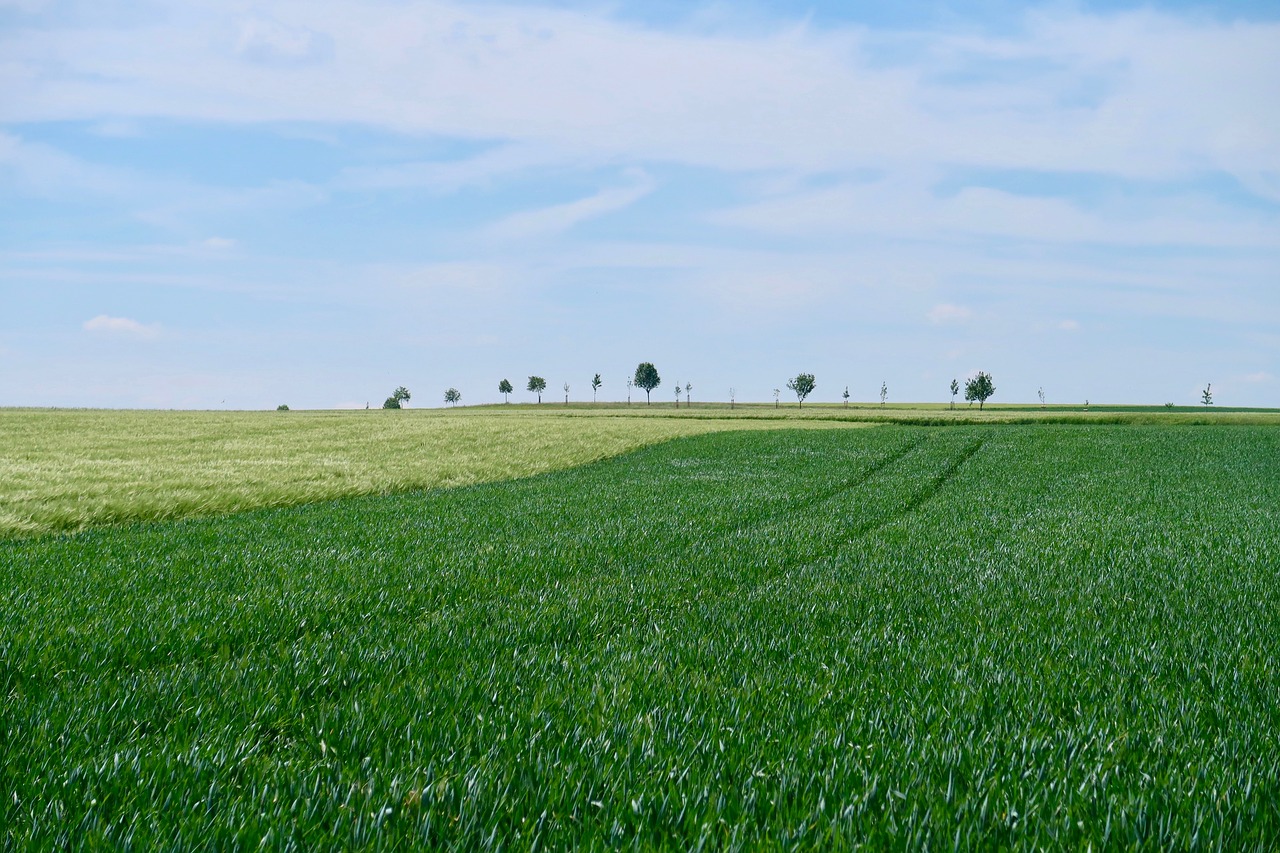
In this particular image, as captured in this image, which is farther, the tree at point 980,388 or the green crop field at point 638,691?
the tree at point 980,388

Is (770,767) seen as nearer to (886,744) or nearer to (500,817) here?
(886,744)

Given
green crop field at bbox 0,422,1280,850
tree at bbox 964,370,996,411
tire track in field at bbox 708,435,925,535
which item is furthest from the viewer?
tree at bbox 964,370,996,411

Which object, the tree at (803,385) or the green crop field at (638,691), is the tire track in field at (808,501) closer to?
the green crop field at (638,691)

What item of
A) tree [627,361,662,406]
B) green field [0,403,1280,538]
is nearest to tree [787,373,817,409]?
tree [627,361,662,406]

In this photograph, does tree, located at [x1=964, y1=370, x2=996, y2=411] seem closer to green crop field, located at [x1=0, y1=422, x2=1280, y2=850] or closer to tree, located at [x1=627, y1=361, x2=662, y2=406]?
tree, located at [x1=627, y1=361, x2=662, y2=406]

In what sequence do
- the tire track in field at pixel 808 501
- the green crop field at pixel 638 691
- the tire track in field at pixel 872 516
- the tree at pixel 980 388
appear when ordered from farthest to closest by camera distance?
the tree at pixel 980 388 < the tire track in field at pixel 808 501 < the tire track in field at pixel 872 516 < the green crop field at pixel 638 691

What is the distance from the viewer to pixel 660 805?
3.86 m

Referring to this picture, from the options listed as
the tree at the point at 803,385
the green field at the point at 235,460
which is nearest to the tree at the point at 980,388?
the tree at the point at 803,385

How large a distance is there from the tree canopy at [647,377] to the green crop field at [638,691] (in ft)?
590

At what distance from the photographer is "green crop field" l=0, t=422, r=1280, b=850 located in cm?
379

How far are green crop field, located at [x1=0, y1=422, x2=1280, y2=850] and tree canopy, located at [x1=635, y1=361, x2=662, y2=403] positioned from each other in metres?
180

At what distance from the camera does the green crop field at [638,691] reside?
149 inches

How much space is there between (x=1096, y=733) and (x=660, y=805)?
2970 millimetres

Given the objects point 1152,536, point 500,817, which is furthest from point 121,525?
point 1152,536
